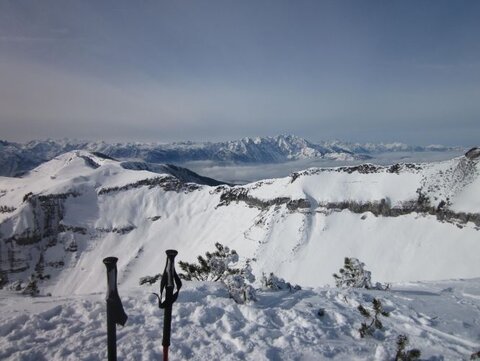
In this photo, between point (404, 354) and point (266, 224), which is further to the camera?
point (266, 224)

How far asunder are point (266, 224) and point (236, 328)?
256ft

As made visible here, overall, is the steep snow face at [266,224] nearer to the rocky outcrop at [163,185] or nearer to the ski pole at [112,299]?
the rocky outcrop at [163,185]

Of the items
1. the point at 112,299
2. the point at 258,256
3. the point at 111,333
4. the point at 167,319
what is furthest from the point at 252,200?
the point at 112,299

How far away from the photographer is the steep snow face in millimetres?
66125

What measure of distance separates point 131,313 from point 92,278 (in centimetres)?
11221

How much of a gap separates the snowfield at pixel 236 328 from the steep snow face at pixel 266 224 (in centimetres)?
2525

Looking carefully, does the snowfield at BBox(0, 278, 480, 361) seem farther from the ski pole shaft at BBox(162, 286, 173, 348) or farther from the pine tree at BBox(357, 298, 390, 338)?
the ski pole shaft at BBox(162, 286, 173, 348)

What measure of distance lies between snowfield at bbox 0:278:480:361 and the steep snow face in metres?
25.3

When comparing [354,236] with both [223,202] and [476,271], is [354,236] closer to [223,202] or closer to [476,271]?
[476,271]

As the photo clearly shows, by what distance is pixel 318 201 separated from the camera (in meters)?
89.3

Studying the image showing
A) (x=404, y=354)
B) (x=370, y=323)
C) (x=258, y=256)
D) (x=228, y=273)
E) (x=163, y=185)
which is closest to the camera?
(x=404, y=354)

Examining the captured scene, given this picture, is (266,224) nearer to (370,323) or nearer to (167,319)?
(370,323)

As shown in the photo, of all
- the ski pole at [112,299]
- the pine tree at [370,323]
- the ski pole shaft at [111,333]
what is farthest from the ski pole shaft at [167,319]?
the pine tree at [370,323]

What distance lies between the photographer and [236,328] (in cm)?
1084
